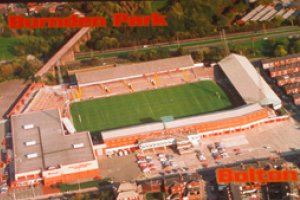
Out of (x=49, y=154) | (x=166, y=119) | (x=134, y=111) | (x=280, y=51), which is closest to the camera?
(x=49, y=154)

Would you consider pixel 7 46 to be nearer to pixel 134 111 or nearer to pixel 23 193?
pixel 134 111

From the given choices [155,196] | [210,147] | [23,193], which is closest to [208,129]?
[210,147]

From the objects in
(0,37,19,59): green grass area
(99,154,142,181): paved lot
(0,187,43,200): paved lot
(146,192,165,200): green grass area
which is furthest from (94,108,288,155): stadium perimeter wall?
(0,37,19,59): green grass area

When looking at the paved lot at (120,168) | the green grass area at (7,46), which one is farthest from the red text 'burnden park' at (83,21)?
the paved lot at (120,168)

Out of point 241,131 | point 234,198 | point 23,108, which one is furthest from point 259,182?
point 23,108

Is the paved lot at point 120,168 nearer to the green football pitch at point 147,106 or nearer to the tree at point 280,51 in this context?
the green football pitch at point 147,106

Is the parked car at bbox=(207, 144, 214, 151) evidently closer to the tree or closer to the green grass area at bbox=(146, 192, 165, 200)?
the green grass area at bbox=(146, 192, 165, 200)
